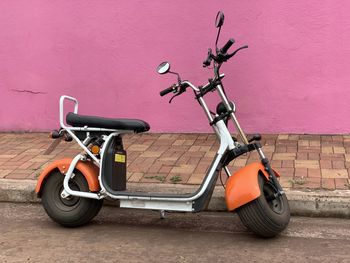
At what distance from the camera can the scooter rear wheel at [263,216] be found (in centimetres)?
400

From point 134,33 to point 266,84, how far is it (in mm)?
1955

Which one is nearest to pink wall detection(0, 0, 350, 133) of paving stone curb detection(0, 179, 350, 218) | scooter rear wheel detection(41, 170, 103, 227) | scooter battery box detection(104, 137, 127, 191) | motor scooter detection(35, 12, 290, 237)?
paving stone curb detection(0, 179, 350, 218)

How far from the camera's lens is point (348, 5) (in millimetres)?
6438

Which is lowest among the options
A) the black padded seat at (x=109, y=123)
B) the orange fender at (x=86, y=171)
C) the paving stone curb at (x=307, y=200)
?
the paving stone curb at (x=307, y=200)

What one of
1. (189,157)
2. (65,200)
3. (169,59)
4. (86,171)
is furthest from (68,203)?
(169,59)

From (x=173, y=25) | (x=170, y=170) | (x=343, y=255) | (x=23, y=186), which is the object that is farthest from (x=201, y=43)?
(x=343, y=255)

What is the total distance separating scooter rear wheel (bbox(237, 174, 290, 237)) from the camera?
13.1 ft

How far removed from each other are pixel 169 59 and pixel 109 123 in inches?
111

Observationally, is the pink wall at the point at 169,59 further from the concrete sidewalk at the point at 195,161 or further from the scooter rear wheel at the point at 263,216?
the scooter rear wheel at the point at 263,216

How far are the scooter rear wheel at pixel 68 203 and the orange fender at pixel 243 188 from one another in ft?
3.91

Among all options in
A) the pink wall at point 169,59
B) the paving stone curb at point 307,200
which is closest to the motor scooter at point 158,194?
the paving stone curb at point 307,200

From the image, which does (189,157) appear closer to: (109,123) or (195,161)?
(195,161)

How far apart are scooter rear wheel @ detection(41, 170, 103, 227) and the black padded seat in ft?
1.44

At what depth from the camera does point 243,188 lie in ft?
13.2
